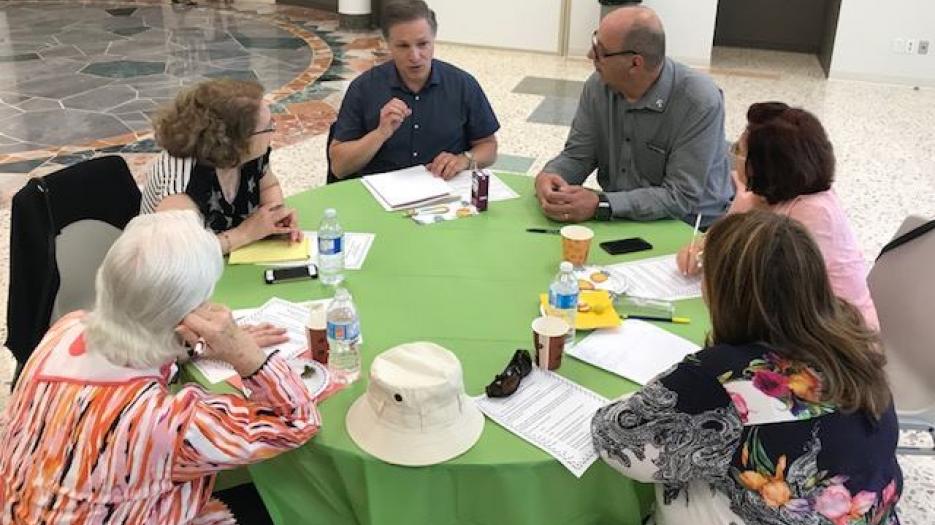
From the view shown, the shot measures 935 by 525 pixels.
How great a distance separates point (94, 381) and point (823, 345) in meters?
1.27

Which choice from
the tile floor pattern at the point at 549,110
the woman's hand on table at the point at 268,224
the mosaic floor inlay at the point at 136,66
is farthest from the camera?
the mosaic floor inlay at the point at 136,66

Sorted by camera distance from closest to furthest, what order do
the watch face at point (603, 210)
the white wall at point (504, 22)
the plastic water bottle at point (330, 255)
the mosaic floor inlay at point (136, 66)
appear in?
1. the plastic water bottle at point (330, 255)
2. the watch face at point (603, 210)
3. the mosaic floor inlay at point (136, 66)
4. the white wall at point (504, 22)

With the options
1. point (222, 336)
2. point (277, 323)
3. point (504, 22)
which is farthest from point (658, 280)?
point (504, 22)

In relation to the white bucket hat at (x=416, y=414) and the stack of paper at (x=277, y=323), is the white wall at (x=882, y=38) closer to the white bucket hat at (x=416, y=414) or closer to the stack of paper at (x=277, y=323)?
the stack of paper at (x=277, y=323)

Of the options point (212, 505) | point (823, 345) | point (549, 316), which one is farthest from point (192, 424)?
point (823, 345)

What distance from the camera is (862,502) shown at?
1525mm

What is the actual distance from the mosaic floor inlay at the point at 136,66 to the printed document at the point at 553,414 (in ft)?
13.1

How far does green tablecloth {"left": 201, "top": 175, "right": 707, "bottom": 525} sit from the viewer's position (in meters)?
1.63

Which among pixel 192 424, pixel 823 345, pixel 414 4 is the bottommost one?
pixel 192 424

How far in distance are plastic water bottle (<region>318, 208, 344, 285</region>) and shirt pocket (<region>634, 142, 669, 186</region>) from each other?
3.99 feet

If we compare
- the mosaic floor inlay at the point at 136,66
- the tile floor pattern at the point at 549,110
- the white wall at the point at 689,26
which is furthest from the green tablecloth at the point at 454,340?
the white wall at the point at 689,26

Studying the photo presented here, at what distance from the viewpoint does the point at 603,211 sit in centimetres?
268

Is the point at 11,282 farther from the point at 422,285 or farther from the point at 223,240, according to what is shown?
the point at 422,285

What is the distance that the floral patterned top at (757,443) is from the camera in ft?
4.86
